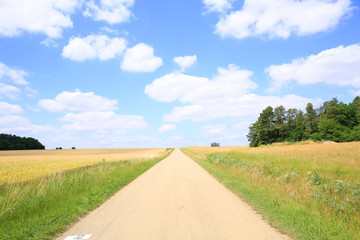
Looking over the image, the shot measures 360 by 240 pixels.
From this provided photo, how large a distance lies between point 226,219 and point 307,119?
86999 mm

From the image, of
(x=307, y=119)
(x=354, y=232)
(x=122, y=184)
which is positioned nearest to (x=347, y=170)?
(x=354, y=232)

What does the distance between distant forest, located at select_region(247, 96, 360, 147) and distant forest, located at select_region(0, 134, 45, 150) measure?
117266 mm

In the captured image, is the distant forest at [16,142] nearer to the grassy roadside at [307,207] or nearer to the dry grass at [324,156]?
the dry grass at [324,156]

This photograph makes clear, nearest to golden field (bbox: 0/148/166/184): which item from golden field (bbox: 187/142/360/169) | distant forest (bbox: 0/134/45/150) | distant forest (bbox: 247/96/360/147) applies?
golden field (bbox: 187/142/360/169)

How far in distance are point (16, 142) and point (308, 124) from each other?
14143 centimetres

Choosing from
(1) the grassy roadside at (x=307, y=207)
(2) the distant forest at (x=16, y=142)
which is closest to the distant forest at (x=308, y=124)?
(1) the grassy roadside at (x=307, y=207)

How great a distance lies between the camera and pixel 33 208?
23.1 ft

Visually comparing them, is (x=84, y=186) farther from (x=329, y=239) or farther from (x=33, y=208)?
(x=329, y=239)

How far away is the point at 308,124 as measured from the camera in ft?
255

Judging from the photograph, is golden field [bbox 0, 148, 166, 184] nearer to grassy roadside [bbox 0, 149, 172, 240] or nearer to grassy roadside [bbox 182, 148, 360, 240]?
grassy roadside [bbox 0, 149, 172, 240]

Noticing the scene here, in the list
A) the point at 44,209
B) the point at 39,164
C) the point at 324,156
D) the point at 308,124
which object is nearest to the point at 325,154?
the point at 324,156

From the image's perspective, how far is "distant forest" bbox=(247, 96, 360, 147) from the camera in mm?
60062

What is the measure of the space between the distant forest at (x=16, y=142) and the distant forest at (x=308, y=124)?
117 m

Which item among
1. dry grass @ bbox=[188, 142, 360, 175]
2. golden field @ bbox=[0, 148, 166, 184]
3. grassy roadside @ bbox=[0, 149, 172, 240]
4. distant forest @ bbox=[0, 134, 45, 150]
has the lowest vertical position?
golden field @ bbox=[0, 148, 166, 184]
